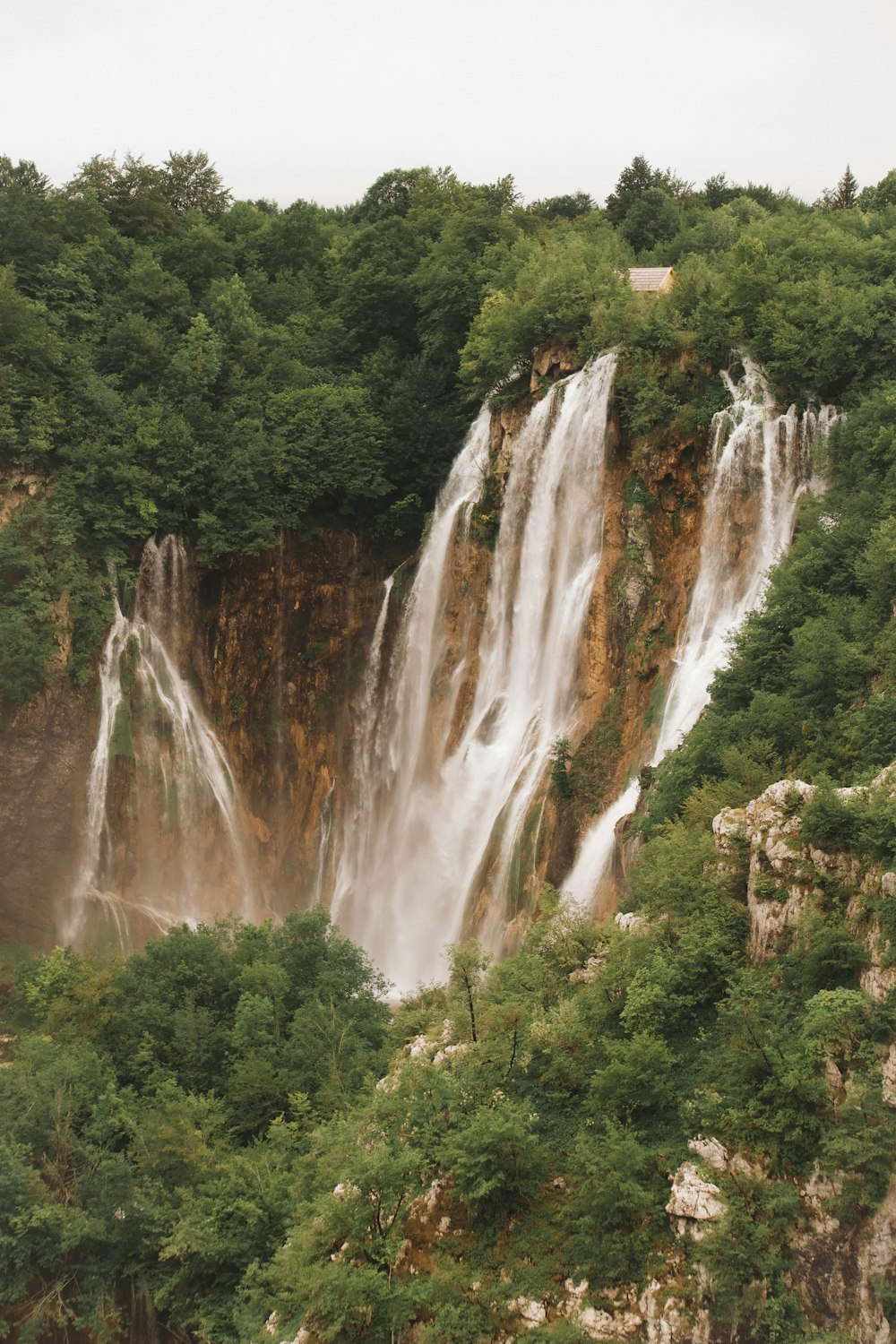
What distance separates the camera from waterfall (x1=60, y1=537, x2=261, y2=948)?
2616 centimetres

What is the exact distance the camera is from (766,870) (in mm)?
12789

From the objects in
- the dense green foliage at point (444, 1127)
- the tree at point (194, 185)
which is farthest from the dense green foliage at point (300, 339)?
the dense green foliage at point (444, 1127)

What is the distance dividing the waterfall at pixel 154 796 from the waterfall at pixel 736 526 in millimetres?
10064

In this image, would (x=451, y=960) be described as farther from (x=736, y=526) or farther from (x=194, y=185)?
(x=194, y=185)

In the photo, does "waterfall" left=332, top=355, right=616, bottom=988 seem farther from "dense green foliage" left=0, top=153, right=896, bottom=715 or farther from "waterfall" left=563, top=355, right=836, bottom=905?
"waterfall" left=563, top=355, right=836, bottom=905

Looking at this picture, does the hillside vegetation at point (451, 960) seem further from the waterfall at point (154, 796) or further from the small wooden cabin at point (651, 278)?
the waterfall at point (154, 796)

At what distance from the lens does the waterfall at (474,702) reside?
934 inches

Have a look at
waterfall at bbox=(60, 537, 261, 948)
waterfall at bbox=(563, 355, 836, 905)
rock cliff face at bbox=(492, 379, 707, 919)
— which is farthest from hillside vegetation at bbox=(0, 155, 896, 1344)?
waterfall at bbox=(60, 537, 261, 948)

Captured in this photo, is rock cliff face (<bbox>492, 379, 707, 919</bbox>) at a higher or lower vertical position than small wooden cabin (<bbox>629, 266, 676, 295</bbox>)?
lower

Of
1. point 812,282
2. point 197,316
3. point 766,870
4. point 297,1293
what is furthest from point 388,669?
point 297,1293

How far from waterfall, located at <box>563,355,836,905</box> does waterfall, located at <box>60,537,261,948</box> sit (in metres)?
10.1

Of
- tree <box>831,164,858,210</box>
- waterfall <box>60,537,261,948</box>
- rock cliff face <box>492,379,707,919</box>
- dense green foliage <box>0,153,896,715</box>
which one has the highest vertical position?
tree <box>831,164,858,210</box>

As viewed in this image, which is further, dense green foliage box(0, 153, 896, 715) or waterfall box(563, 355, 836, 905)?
dense green foliage box(0, 153, 896, 715)

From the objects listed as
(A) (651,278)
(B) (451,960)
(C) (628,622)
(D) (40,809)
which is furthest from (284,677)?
(A) (651,278)
